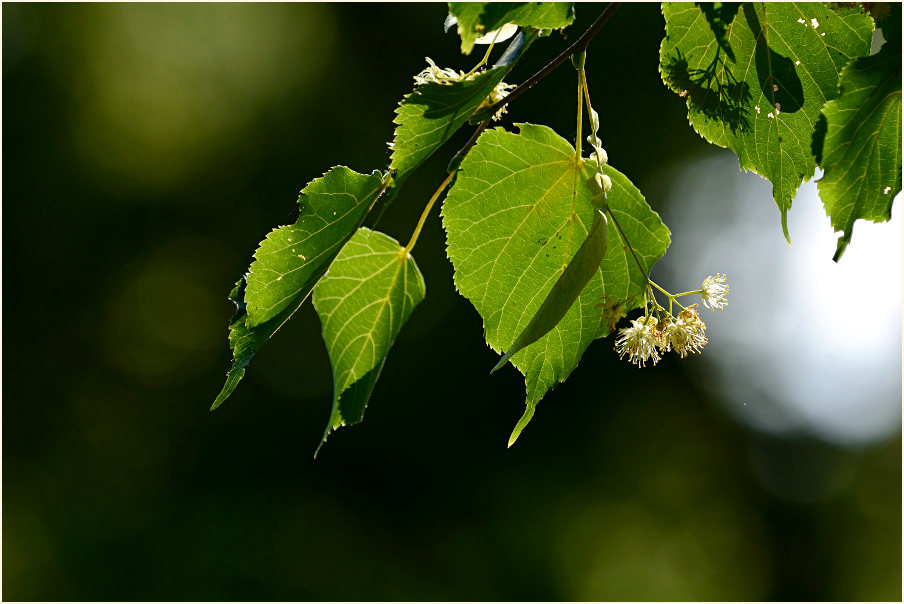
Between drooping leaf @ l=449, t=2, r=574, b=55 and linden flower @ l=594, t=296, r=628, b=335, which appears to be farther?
linden flower @ l=594, t=296, r=628, b=335

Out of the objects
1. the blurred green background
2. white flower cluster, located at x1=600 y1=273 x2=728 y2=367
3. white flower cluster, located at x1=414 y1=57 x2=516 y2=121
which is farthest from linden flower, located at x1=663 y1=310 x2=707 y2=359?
the blurred green background

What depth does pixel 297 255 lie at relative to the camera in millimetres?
484

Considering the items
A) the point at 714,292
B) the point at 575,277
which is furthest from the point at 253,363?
the point at 575,277

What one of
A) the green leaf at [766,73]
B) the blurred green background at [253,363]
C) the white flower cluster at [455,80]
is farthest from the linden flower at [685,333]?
the blurred green background at [253,363]

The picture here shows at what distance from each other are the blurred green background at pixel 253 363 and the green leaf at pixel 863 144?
2938 mm

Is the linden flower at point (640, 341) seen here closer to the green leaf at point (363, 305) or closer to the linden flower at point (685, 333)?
Result: the linden flower at point (685, 333)

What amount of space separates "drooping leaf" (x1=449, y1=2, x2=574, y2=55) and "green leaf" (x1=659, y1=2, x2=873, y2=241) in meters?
0.15

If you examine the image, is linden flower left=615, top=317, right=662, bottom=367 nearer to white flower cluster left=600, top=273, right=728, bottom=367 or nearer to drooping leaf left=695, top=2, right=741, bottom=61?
white flower cluster left=600, top=273, right=728, bottom=367

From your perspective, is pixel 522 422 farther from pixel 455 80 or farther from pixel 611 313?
pixel 455 80

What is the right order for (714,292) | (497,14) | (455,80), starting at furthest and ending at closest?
(714,292) → (455,80) → (497,14)

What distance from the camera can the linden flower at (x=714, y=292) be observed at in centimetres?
63

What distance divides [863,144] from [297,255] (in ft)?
1.23

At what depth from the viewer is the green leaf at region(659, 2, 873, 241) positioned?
19.1 inches

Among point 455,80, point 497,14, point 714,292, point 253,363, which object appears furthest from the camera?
point 253,363
